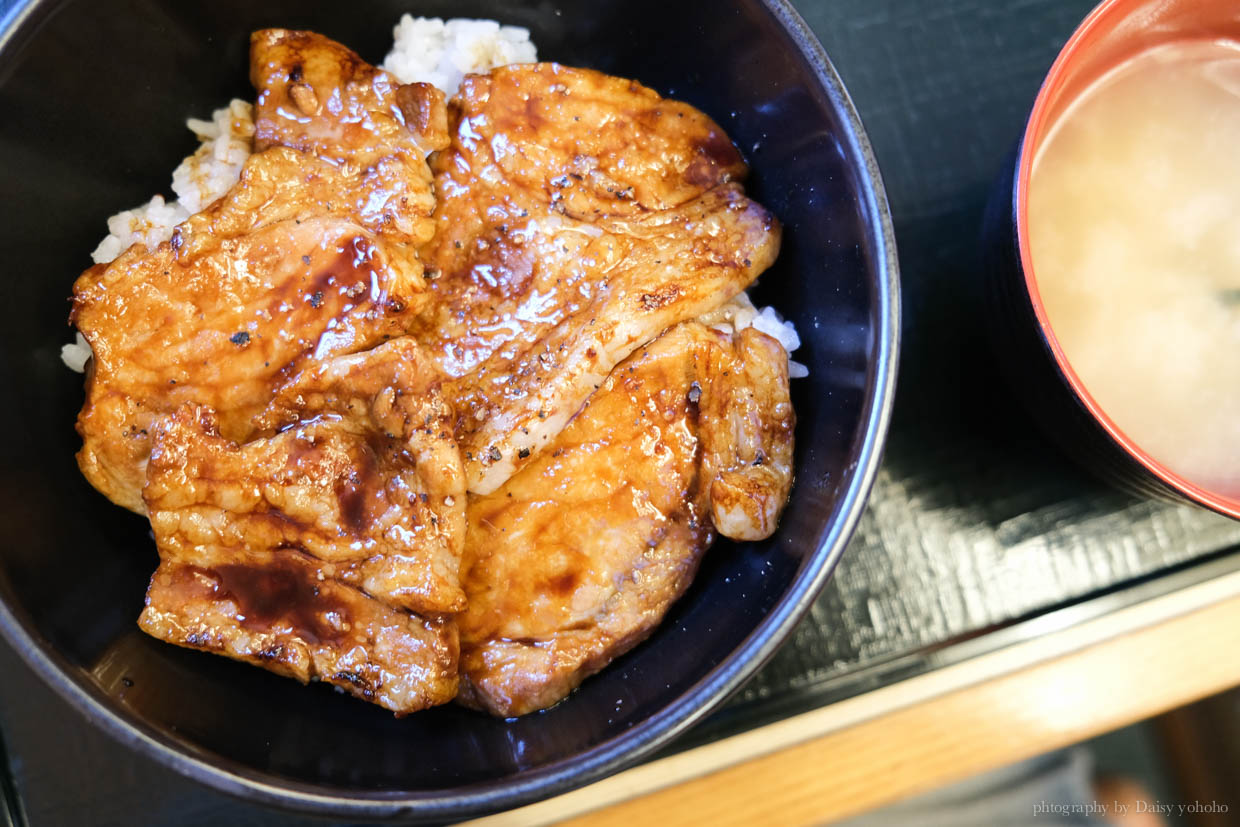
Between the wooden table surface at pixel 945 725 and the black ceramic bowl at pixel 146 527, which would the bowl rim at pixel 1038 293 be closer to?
the black ceramic bowl at pixel 146 527

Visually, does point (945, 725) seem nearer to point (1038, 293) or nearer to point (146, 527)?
point (1038, 293)

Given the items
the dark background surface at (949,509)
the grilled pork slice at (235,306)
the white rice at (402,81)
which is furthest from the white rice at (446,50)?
the dark background surface at (949,509)

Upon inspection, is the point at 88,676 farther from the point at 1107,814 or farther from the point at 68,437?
the point at 1107,814

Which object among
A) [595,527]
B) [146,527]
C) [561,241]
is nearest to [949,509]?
[595,527]

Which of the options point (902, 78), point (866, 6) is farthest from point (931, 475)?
point (866, 6)

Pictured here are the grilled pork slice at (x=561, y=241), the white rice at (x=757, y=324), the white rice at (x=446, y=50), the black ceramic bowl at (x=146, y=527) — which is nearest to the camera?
the black ceramic bowl at (x=146, y=527)
